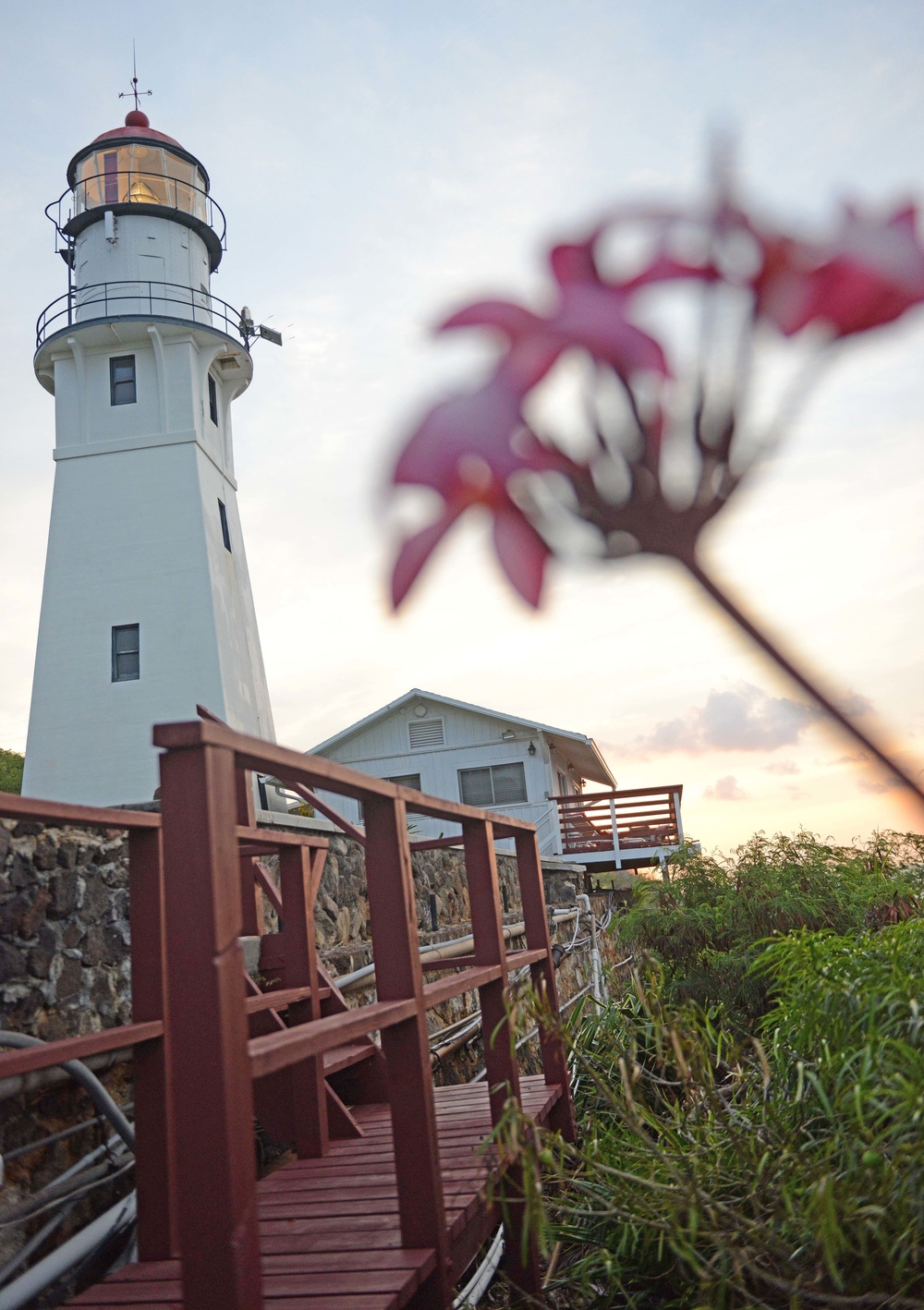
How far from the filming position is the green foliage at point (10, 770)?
22.5 metres

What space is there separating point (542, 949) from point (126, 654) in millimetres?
9813

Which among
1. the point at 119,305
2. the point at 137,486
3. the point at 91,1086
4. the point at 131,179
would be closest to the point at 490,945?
the point at 91,1086

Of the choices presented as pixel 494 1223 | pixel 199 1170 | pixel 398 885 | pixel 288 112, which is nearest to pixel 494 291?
pixel 288 112

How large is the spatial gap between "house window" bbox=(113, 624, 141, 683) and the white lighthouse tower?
0.6 inches

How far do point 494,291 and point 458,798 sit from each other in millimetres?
16484

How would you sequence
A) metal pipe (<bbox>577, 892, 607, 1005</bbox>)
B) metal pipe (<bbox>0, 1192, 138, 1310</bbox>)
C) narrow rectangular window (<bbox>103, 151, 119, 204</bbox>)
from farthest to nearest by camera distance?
1. narrow rectangular window (<bbox>103, 151, 119, 204</bbox>)
2. metal pipe (<bbox>577, 892, 607, 1005</bbox>)
3. metal pipe (<bbox>0, 1192, 138, 1310</bbox>)

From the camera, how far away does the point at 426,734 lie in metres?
17.0

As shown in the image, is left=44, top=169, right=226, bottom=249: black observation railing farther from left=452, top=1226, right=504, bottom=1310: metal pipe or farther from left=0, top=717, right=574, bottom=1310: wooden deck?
left=452, top=1226, right=504, bottom=1310: metal pipe

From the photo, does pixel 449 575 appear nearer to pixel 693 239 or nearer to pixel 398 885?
pixel 693 239

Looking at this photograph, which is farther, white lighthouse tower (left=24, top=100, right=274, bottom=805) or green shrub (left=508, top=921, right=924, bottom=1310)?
white lighthouse tower (left=24, top=100, right=274, bottom=805)

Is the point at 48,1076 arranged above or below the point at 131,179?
below

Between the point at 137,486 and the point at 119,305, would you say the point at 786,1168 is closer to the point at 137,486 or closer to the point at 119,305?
the point at 137,486

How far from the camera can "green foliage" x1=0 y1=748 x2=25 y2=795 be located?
22.5 meters

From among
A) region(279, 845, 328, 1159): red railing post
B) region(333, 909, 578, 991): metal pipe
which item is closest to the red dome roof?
region(333, 909, 578, 991): metal pipe
